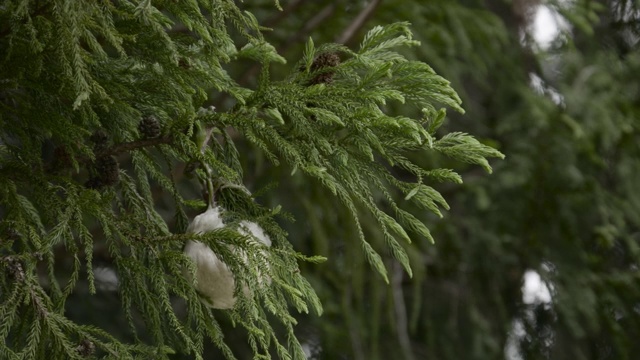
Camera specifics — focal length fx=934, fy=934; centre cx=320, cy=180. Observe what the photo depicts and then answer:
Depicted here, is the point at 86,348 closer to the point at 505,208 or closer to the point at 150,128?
the point at 150,128

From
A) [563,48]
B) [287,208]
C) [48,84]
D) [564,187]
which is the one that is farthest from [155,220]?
[563,48]

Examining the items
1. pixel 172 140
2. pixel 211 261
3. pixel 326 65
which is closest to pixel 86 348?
pixel 211 261

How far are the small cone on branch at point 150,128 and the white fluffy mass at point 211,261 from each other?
14 cm

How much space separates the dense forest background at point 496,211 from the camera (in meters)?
3.33

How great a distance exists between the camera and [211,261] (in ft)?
4.60

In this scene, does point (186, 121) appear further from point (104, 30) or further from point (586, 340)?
point (586, 340)

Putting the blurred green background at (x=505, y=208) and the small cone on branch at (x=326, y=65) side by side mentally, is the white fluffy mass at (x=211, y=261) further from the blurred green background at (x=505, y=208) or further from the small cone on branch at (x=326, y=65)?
the blurred green background at (x=505, y=208)

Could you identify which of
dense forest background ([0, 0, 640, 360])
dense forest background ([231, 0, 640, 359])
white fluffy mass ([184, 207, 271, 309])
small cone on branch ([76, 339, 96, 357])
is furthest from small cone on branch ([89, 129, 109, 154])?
dense forest background ([231, 0, 640, 359])

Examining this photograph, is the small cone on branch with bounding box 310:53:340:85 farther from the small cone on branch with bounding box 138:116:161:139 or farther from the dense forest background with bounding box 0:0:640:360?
the dense forest background with bounding box 0:0:640:360

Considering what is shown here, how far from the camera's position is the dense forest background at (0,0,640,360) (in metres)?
3.33

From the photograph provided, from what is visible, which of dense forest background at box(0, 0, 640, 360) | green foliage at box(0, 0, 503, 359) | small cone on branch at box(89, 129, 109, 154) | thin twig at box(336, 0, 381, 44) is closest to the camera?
green foliage at box(0, 0, 503, 359)

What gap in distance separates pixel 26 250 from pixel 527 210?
9.45 ft

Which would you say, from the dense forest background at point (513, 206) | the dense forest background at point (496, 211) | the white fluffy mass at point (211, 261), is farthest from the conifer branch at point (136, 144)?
the dense forest background at point (513, 206)

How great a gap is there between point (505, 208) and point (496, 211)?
4 cm
